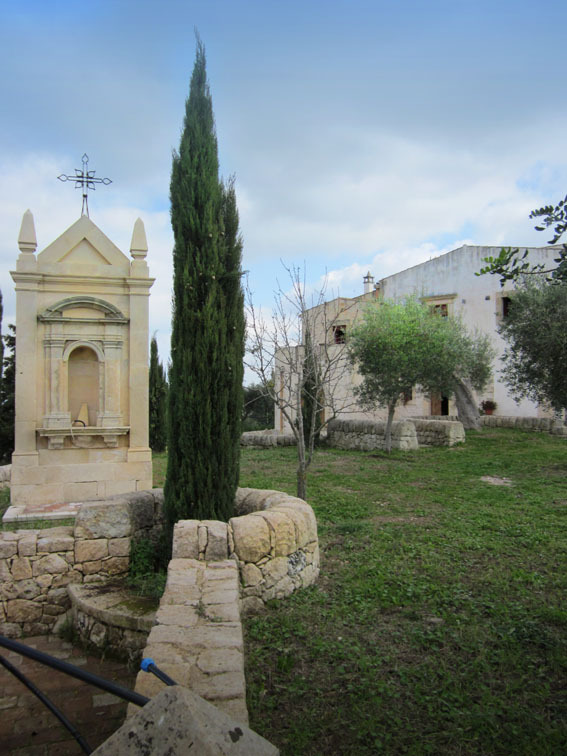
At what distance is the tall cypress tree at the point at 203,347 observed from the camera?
238 inches

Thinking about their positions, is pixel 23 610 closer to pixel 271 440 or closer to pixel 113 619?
pixel 113 619

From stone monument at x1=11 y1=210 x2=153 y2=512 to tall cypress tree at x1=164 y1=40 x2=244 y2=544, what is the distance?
3.46m

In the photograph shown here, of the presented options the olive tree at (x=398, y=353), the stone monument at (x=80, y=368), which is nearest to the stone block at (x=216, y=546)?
the stone monument at (x=80, y=368)

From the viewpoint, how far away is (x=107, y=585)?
5262 millimetres

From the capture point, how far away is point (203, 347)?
616 cm

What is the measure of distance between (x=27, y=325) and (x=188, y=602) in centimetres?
689

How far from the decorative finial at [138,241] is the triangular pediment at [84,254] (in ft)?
0.66

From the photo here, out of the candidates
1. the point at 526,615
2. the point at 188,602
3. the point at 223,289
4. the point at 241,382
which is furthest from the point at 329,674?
the point at 223,289

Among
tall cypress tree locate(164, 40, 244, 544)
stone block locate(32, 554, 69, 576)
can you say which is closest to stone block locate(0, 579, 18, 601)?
stone block locate(32, 554, 69, 576)

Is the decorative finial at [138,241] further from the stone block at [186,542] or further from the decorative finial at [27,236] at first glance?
the stone block at [186,542]

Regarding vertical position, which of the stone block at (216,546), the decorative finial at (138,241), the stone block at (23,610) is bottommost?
the stone block at (23,610)

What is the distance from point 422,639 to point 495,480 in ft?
24.1

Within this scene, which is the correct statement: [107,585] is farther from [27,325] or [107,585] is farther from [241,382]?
[27,325]

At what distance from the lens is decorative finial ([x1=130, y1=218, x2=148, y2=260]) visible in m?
9.61
